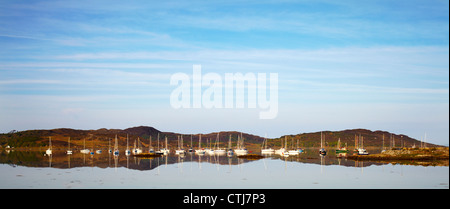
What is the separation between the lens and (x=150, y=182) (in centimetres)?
6669
